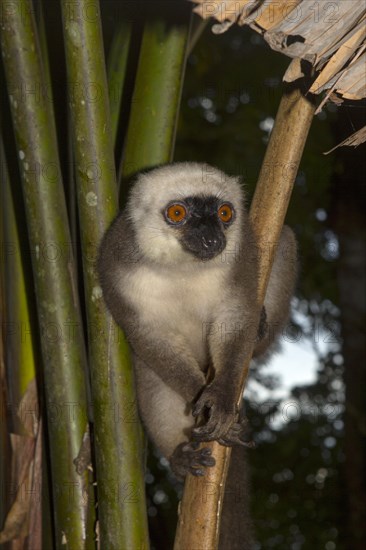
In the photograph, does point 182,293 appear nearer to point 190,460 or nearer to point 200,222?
point 200,222

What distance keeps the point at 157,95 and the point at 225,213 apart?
0.63 meters

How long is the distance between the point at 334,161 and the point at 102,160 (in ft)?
14.4

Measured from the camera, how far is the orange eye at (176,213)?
10.5 feet

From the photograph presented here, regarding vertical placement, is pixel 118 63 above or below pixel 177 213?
above

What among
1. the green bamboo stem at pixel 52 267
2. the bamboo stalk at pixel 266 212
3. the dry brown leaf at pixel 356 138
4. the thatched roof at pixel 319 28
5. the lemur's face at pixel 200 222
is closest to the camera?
the thatched roof at pixel 319 28

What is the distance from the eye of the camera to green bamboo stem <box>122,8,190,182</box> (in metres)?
2.95

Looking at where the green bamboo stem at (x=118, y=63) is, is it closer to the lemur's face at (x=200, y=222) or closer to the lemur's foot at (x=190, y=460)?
the lemur's face at (x=200, y=222)

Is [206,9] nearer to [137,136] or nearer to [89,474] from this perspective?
[137,136]

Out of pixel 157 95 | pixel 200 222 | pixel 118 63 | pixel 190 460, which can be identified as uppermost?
pixel 118 63

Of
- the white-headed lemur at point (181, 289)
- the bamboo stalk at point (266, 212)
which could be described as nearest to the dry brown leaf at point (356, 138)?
the bamboo stalk at point (266, 212)

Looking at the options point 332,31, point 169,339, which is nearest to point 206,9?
point 332,31

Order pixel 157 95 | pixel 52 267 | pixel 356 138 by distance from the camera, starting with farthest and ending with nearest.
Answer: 1. pixel 157 95
2. pixel 52 267
3. pixel 356 138

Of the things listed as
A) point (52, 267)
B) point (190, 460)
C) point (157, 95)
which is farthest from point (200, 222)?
point (190, 460)

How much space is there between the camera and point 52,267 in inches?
101
